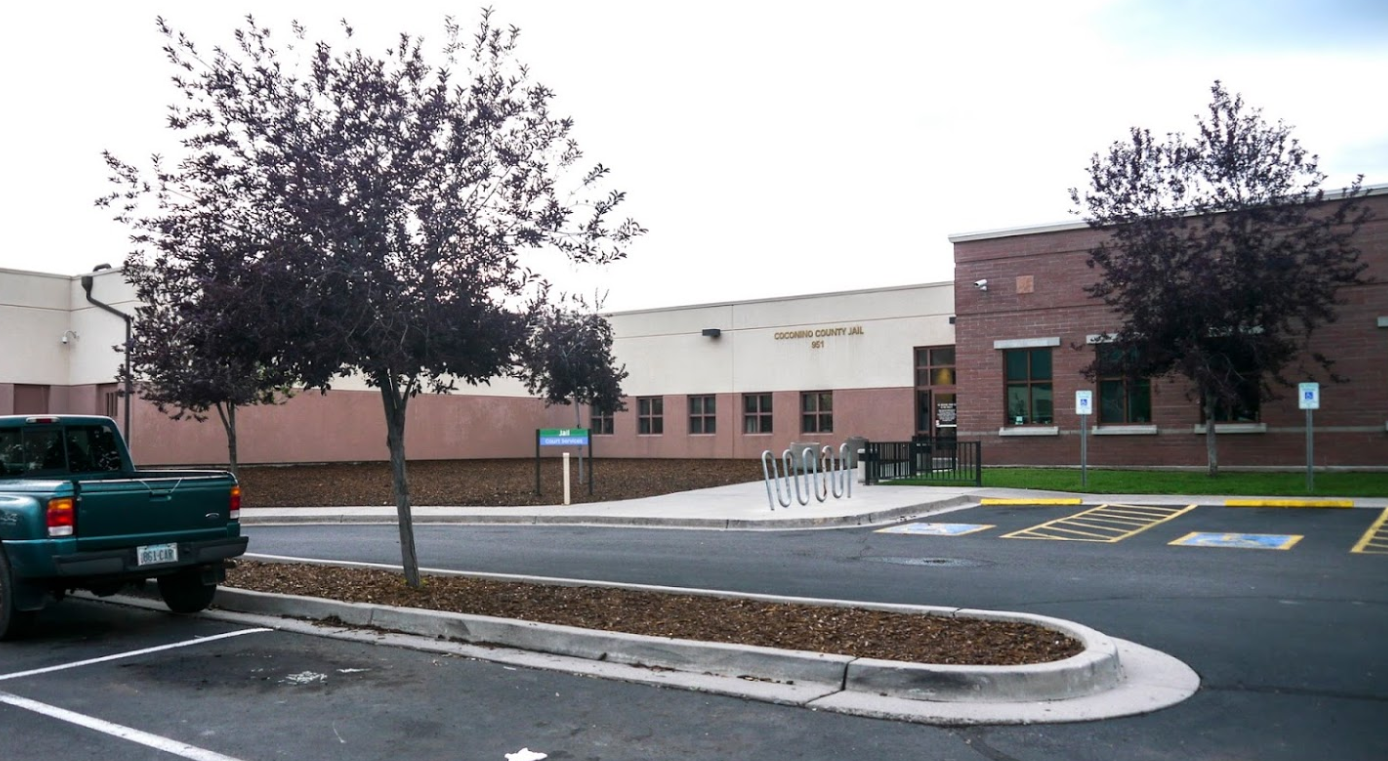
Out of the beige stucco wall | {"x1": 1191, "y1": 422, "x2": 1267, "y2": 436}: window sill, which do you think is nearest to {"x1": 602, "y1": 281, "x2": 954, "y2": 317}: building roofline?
the beige stucco wall

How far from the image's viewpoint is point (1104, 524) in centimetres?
1678

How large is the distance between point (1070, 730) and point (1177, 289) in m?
19.2

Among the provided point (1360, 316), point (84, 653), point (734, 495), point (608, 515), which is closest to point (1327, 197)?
point (1360, 316)

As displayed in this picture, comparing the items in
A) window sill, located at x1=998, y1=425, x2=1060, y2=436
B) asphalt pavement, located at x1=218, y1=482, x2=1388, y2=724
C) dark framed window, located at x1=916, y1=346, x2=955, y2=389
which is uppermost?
dark framed window, located at x1=916, y1=346, x2=955, y2=389

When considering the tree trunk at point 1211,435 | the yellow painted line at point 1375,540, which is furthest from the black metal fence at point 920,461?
the yellow painted line at point 1375,540

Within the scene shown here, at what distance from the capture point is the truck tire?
339 inches

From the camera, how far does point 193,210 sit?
957 centimetres

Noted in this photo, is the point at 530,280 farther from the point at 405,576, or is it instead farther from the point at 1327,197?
the point at 1327,197

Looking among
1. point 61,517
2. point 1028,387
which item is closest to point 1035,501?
point 1028,387

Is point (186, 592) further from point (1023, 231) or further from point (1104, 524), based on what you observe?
point (1023, 231)

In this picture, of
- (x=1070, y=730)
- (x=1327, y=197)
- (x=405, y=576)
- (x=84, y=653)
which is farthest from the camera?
(x=1327, y=197)

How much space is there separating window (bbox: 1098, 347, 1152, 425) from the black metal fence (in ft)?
13.7

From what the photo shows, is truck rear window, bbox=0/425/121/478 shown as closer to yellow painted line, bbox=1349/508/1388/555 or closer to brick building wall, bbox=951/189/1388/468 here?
yellow painted line, bbox=1349/508/1388/555

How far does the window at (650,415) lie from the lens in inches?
1763
